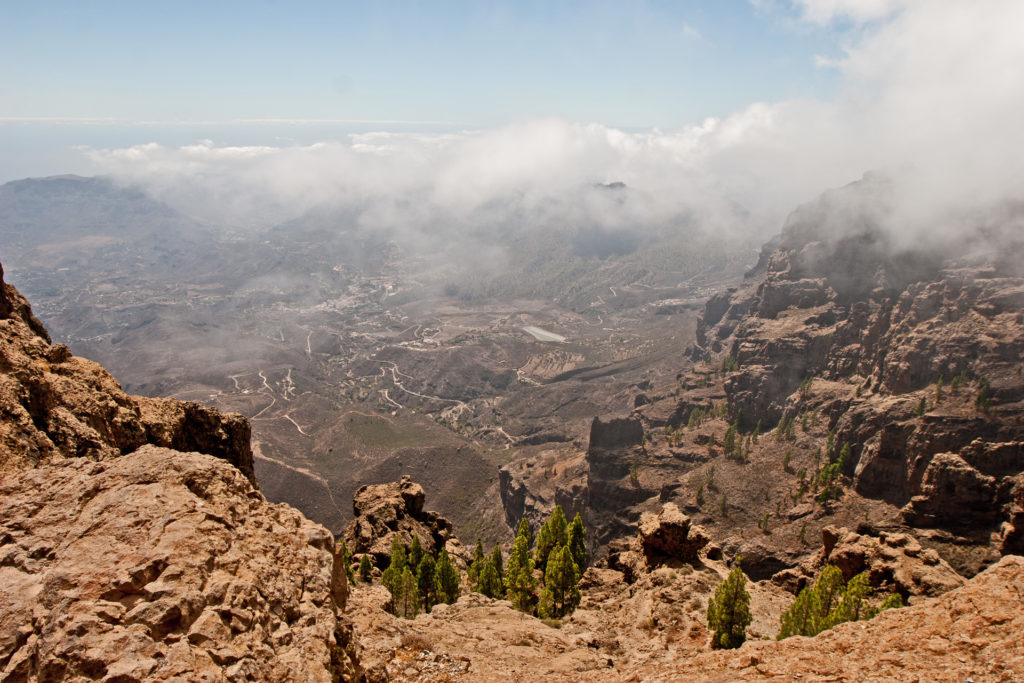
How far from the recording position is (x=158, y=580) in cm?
1275

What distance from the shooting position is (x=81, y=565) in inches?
513

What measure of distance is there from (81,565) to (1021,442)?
91.4 m

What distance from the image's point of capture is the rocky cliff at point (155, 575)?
38.4 ft

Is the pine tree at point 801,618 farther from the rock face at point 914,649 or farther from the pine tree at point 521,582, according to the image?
the pine tree at point 521,582

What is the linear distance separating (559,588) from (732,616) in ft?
53.8

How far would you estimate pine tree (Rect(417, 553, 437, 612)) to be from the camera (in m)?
52.5

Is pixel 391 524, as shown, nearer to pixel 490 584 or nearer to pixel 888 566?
pixel 490 584

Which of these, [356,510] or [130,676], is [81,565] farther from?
[356,510]

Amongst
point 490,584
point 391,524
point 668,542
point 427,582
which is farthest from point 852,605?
point 391,524

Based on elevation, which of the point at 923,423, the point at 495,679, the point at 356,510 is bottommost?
the point at 356,510

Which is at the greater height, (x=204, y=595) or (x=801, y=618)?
(x=204, y=595)

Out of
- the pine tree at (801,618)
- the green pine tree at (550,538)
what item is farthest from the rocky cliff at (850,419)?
the green pine tree at (550,538)

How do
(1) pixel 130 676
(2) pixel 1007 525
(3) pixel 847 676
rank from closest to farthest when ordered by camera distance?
(1) pixel 130 676
(3) pixel 847 676
(2) pixel 1007 525

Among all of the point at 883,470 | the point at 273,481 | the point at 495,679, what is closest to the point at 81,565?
the point at 495,679
